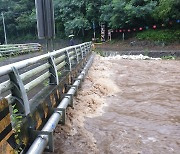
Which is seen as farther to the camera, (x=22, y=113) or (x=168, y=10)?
(x=168, y=10)

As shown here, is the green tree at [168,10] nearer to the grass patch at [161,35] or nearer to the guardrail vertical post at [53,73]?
the grass patch at [161,35]

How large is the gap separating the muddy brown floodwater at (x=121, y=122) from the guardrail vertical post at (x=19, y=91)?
99cm

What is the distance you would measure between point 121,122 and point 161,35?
92.7ft

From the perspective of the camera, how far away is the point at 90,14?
4062cm

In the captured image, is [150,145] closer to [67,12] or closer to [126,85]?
[126,85]

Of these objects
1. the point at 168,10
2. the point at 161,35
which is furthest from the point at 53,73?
the point at 161,35

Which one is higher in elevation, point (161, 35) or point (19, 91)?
point (161, 35)

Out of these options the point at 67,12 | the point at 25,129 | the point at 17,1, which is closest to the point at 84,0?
the point at 67,12

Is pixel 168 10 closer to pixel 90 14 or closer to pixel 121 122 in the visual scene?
pixel 90 14

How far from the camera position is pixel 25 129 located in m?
2.99

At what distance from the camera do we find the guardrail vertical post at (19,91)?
2832 mm

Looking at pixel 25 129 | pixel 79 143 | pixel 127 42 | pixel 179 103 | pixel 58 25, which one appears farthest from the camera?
pixel 58 25

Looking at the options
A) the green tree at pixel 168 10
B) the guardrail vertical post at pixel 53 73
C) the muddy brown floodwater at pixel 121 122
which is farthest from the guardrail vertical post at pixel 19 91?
the green tree at pixel 168 10

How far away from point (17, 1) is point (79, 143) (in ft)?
203
